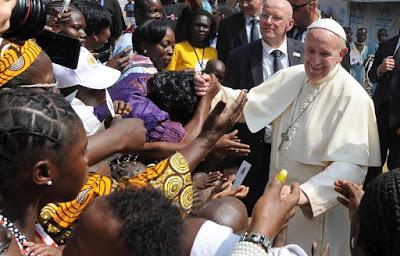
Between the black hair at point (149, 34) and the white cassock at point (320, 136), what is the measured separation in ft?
2.92

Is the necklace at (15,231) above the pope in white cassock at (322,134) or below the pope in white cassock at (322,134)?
above

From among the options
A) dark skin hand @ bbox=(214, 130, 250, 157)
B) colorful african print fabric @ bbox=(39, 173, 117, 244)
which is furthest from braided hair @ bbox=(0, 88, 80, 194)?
dark skin hand @ bbox=(214, 130, 250, 157)

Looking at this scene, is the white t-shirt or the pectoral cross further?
the pectoral cross

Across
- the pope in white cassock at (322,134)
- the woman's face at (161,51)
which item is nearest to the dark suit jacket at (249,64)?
the woman's face at (161,51)

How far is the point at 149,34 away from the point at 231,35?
1796 mm

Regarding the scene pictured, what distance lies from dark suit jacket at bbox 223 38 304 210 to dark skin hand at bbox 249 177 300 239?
249cm

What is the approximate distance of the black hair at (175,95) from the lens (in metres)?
3.89

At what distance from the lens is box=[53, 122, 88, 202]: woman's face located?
2.10m

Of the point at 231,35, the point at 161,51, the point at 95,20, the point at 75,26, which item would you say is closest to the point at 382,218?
the point at 161,51

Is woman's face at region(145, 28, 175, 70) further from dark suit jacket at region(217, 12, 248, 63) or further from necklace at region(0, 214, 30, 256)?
necklace at region(0, 214, 30, 256)

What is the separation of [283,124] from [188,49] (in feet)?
7.80

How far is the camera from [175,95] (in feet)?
12.8

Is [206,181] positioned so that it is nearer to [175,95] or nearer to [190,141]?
[190,141]

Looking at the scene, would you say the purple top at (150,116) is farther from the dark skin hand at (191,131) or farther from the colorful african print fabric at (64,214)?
the colorful african print fabric at (64,214)
